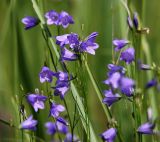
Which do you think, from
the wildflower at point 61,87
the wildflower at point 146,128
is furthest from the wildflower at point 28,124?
the wildflower at point 146,128

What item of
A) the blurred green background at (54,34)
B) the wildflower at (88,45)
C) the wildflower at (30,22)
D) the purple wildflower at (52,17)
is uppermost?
the purple wildflower at (52,17)

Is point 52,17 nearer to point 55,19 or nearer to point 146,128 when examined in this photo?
point 55,19

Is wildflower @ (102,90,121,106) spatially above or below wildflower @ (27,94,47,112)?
above

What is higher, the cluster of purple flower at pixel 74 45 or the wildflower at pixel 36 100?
the cluster of purple flower at pixel 74 45

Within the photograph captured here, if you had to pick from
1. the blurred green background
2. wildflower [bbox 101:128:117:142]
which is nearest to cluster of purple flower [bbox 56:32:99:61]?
wildflower [bbox 101:128:117:142]

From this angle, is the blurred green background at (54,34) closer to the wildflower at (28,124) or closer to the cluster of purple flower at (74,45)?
the cluster of purple flower at (74,45)

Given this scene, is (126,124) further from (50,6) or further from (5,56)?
(50,6)

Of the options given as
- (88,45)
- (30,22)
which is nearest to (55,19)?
(30,22)

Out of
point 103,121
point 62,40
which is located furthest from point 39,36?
point 62,40

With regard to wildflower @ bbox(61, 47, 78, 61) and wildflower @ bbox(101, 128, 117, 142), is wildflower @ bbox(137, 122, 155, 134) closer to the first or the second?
wildflower @ bbox(101, 128, 117, 142)
